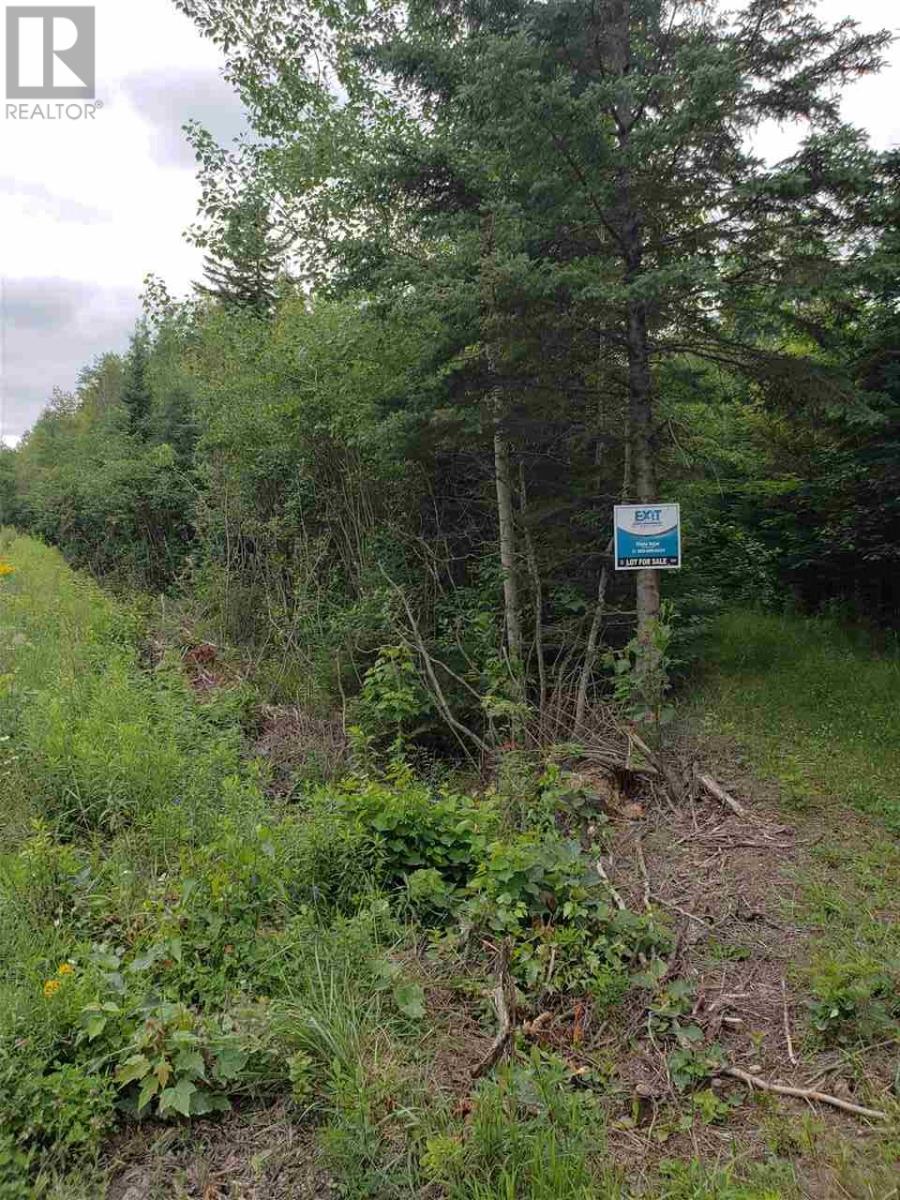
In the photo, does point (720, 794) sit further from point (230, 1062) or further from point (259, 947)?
point (230, 1062)

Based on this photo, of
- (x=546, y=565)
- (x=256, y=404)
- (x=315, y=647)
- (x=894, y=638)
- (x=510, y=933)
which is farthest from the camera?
(x=256, y=404)

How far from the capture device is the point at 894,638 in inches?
273

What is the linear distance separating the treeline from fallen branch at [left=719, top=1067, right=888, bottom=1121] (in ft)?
8.32

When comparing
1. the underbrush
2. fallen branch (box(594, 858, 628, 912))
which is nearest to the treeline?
fallen branch (box(594, 858, 628, 912))

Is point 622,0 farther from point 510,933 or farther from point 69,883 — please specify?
point 69,883

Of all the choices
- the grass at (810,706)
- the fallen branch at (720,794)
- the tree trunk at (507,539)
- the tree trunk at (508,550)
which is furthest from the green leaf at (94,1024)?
the tree trunk at (508,550)

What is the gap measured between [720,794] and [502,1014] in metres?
2.49

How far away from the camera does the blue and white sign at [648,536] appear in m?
4.79

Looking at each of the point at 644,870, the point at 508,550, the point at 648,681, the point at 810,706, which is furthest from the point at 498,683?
the point at 810,706

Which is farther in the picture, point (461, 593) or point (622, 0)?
point (461, 593)

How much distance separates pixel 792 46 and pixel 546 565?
3940 mm

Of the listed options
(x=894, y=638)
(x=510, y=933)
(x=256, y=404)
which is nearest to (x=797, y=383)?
(x=894, y=638)

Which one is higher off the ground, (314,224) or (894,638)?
(314,224)

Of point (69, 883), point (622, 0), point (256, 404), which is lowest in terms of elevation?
point (69, 883)
